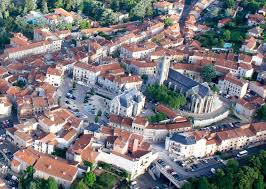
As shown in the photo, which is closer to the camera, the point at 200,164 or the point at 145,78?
the point at 200,164

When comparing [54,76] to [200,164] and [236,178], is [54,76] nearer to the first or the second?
[200,164]

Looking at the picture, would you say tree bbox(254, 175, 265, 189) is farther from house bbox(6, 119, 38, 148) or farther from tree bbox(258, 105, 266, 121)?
house bbox(6, 119, 38, 148)

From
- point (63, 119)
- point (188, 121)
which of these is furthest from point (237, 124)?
point (63, 119)

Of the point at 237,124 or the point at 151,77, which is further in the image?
the point at 151,77

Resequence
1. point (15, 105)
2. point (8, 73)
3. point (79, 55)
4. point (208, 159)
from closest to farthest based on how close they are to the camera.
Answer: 1. point (208, 159)
2. point (15, 105)
3. point (8, 73)
4. point (79, 55)

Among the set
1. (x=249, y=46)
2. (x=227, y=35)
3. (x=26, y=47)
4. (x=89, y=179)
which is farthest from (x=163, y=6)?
(x=89, y=179)

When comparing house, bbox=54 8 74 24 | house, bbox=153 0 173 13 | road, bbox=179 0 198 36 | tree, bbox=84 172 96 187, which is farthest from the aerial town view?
house, bbox=153 0 173 13

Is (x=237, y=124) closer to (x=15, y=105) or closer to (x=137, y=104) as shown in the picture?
(x=137, y=104)
